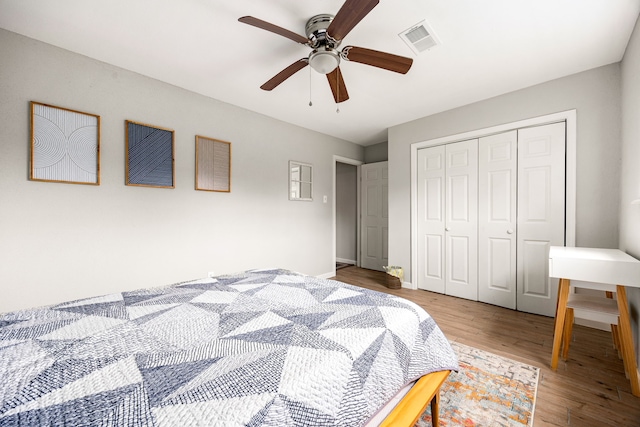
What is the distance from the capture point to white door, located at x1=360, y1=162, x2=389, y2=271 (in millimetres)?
4828

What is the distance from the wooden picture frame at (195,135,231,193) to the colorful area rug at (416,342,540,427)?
9.19ft

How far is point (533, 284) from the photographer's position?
2.82 m

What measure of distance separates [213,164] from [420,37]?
2.38 m

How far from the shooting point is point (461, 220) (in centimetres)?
334

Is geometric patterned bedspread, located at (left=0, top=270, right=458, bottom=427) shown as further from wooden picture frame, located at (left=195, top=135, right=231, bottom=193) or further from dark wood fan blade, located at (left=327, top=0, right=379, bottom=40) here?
wooden picture frame, located at (left=195, top=135, right=231, bottom=193)

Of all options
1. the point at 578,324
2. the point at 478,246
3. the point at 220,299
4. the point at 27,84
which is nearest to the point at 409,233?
the point at 478,246

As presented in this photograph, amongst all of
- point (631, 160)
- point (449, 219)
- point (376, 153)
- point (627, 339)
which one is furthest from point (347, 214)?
point (627, 339)

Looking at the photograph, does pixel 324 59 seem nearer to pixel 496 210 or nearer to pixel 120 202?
pixel 120 202

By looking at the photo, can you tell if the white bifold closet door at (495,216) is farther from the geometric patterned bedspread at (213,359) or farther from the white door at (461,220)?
the geometric patterned bedspread at (213,359)

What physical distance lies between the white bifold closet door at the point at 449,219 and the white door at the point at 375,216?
1115 millimetres

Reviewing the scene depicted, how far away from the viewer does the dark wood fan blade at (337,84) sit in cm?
206

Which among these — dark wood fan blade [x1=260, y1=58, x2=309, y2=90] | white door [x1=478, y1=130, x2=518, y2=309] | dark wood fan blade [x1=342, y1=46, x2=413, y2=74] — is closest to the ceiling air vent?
dark wood fan blade [x1=342, y1=46, x2=413, y2=74]

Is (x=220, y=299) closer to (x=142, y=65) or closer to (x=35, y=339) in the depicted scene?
(x=35, y=339)

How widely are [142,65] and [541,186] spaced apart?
4131 mm
